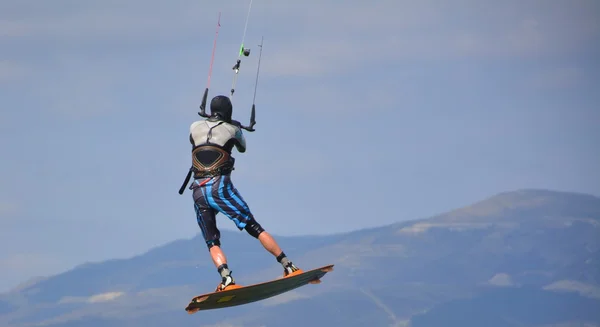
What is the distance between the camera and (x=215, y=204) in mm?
28844

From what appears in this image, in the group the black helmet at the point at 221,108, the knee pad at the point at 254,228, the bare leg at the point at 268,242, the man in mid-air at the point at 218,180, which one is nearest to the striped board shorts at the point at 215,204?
the man in mid-air at the point at 218,180

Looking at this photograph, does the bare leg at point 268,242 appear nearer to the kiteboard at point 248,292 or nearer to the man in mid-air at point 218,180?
the man in mid-air at point 218,180

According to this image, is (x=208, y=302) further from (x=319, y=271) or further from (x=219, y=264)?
(x=319, y=271)

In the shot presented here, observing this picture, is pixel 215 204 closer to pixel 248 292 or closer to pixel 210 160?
pixel 210 160

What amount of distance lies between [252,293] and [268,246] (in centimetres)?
111

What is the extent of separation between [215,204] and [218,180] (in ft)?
1.86

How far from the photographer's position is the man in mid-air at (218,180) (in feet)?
92.9

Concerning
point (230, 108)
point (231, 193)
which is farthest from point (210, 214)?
point (230, 108)

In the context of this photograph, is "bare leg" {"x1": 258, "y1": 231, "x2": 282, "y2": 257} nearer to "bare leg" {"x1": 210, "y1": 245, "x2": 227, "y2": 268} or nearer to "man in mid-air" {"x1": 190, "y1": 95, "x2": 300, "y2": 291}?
"man in mid-air" {"x1": 190, "y1": 95, "x2": 300, "y2": 291}

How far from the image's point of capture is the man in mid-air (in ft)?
92.9

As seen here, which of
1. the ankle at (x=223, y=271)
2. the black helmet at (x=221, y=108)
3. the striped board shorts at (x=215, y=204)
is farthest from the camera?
the striped board shorts at (x=215, y=204)

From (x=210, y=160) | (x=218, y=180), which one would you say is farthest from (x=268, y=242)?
(x=210, y=160)

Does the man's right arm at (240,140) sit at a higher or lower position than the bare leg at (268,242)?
higher

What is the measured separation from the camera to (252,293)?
28.9 metres
